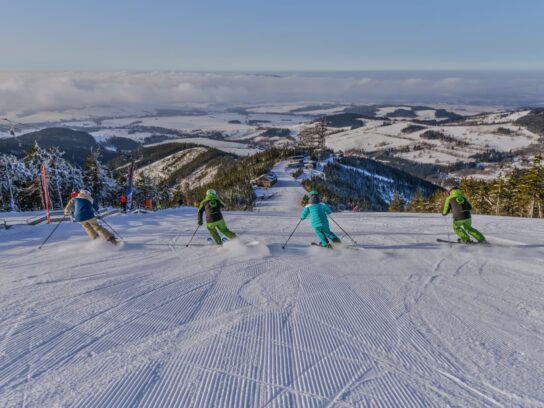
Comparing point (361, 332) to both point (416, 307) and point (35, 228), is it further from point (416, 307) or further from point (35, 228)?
point (35, 228)

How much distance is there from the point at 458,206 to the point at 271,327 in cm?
727

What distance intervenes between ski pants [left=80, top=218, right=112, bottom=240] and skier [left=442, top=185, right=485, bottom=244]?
973cm

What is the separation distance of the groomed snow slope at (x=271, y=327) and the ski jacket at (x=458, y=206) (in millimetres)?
1031

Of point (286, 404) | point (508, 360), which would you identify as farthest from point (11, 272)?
point (508, 360)

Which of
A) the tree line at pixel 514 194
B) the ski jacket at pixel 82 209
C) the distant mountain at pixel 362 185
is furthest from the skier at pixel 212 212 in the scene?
the distant mountain at pixel 362 185

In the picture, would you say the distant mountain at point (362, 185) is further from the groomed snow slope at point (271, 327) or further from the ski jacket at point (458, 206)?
the groomed snow slope at point (271, 327)

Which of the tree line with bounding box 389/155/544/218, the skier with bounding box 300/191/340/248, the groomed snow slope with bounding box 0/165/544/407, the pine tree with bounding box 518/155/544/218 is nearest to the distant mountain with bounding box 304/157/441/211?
the tree line with bounding box 389/155/544/218

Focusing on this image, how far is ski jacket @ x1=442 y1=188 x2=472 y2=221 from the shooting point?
9922 mm

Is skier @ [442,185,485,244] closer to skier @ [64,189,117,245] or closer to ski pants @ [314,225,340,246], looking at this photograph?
ski pants @ [314,225,340,246]

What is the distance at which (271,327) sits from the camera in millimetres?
5227

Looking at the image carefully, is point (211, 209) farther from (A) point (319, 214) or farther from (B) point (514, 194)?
(B) point (514, 194)

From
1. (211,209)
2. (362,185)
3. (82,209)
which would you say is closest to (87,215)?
(82,209)

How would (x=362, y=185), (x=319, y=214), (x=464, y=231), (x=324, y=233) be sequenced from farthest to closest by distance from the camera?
(x=362, y=185) → (x=464, y=231) → (x=324, y=233) → (x=319, y=214)

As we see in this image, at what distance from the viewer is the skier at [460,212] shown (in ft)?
32.6
